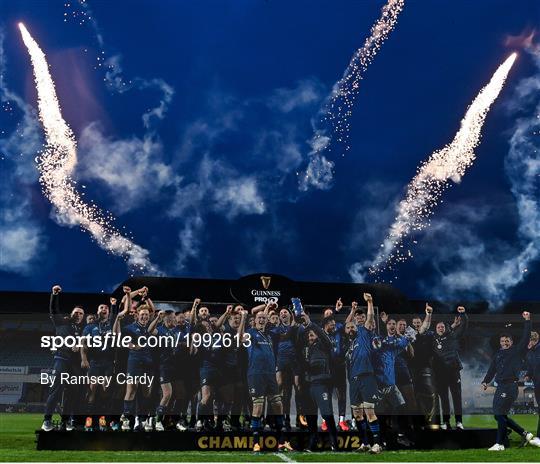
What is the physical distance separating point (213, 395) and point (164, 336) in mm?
1914

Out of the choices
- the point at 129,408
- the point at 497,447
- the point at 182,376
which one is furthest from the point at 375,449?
the point at 129,408

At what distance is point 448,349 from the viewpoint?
16.0 meters

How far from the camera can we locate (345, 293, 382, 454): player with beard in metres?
14.2

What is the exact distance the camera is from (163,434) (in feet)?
47.1

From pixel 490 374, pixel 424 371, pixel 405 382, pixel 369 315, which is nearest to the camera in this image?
pixel 369 315

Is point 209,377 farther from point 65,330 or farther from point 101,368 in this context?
point 65,330

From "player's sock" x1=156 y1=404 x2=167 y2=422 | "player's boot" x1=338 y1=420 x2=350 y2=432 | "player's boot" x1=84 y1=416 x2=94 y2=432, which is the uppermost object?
"player's sock" x1=156 y1=404 x2=167 y2=422

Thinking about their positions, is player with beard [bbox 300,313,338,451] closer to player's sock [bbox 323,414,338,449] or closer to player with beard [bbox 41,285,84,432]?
player's sock [bbox 323,414,338,449]

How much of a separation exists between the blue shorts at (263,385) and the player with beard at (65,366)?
4.26m

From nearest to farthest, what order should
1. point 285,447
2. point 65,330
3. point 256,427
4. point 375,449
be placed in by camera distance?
1. point 375,449
2. point 256,427
3. point 285,447
4. point 65,330

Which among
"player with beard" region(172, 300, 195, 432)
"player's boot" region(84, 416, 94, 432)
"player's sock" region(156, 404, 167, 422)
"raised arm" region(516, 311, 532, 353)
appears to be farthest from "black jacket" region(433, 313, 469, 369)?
"player's boot" region(84, 416, 94, 432)

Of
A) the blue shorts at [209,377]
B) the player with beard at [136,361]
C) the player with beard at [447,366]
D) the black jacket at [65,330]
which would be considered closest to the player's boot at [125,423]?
the player with beard at [136,361]

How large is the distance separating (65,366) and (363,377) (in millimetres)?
7302

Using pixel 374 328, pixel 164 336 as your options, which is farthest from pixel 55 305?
pixel 374 328
